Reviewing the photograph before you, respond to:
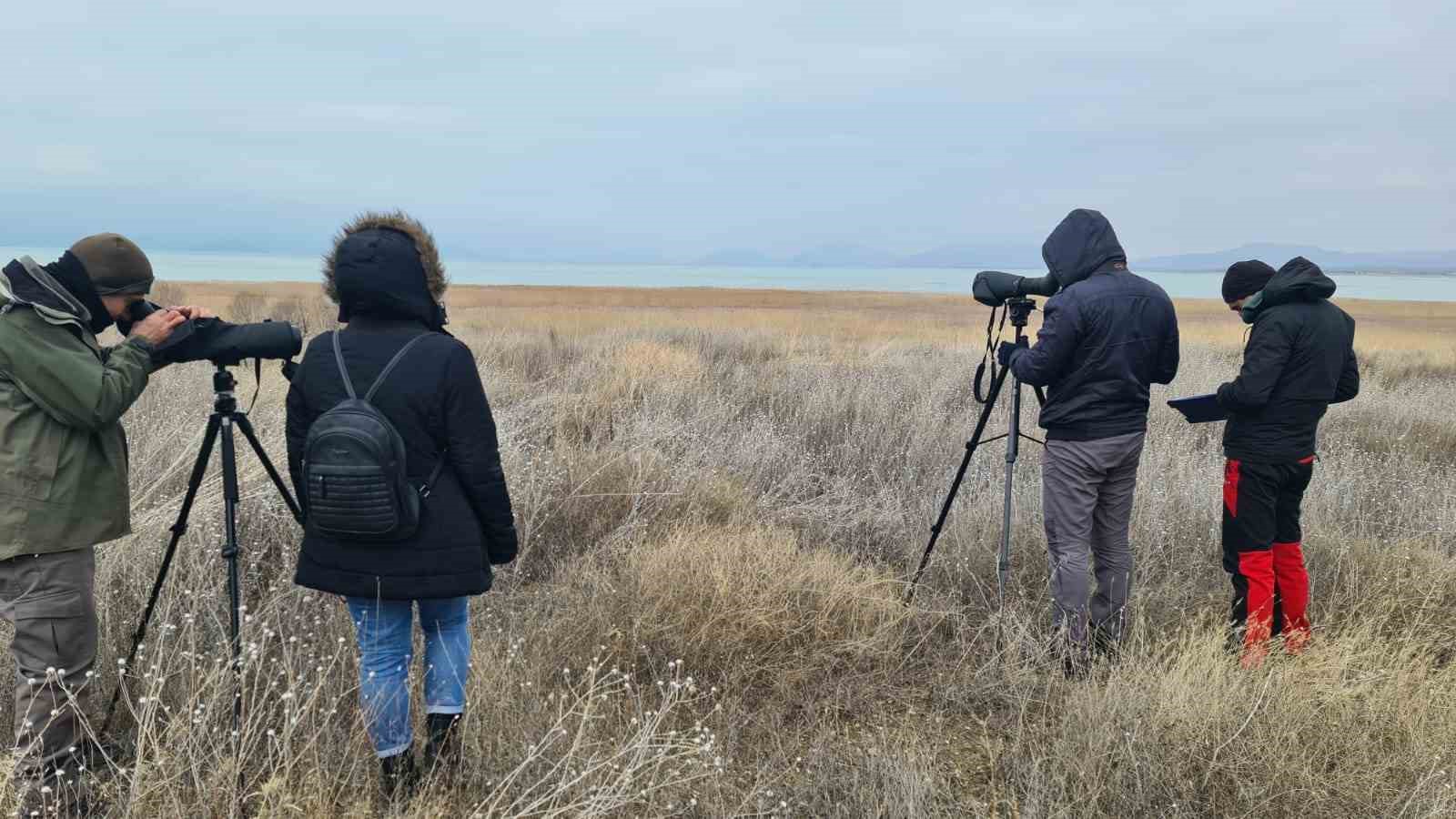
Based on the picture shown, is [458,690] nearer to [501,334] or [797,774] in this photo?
[797,774]

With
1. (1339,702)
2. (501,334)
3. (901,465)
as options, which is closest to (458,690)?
(1339,702)

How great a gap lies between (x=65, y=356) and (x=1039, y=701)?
376cm

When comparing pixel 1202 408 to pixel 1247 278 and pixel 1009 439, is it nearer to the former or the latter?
pixel 1247 278

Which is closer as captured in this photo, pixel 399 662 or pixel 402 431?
pixel 402 431

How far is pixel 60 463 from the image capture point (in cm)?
240

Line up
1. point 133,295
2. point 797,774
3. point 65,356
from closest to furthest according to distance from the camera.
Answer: point 65,356
point 133,295
point 797,774

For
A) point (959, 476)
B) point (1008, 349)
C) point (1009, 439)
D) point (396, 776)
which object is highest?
point (1008, 349)

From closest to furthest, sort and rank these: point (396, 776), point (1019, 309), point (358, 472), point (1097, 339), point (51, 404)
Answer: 1. point (358, 472)
2. point (51, 404)
3. point (396, 776)
4. point (1097, 339)
5. point (1019, 309)

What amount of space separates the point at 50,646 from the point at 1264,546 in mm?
4769

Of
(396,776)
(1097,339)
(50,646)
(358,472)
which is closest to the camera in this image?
(358,472)

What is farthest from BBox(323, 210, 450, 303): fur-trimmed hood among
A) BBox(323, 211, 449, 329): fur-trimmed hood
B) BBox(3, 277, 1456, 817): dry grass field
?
BBox(3, 277, 1456, 817): dry grass field

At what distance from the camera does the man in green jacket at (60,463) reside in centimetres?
230

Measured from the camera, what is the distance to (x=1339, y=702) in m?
3.13

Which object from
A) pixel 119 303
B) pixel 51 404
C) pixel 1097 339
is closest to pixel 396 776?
pixel 51 404
